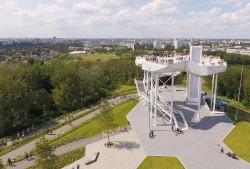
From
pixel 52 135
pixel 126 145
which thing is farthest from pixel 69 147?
pixel 126 145

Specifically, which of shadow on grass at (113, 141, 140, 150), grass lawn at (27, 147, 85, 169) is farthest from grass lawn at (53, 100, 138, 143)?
shadow on grass at (113, 141, 140, 150)

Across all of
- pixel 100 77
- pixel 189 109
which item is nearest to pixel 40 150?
pixel 189 109

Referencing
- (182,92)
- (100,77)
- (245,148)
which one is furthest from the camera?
(100,77)

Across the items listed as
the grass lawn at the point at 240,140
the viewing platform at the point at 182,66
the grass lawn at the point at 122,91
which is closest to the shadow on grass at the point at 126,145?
the viewing platform at the point at 182,66

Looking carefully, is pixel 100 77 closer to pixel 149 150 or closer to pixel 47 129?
pixel 47 129

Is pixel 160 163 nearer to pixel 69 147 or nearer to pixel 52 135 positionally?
pixel 69 147

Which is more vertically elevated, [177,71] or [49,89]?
[177,71]

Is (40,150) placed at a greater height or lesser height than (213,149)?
greater
